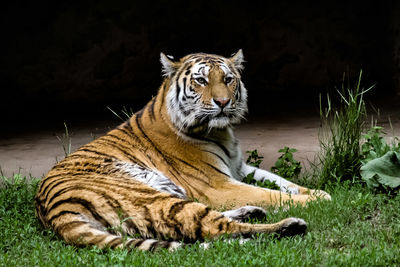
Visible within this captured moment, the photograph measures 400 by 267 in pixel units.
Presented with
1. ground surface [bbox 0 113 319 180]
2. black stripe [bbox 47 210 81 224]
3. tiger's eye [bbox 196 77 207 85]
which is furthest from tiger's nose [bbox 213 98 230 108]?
black stripe [bbox 47 210 81 224]

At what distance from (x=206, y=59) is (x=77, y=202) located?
183 cm

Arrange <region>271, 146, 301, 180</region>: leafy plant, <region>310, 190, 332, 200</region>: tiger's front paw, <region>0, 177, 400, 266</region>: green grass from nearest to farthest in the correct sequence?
<region>0, 177, 400, 266</region>: green grass
<region>310, 190, 332, 200</region>: tiger's front paw
<region>271, 146, 301, 180</region>: leafy plant

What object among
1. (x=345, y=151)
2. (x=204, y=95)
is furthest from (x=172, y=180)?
(x=345, y=151)

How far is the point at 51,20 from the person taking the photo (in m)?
9.78

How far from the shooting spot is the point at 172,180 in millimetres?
4703

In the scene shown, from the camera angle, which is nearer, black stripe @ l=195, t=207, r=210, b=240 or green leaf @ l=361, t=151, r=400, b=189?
black stripe @ l=195, t=207, r=210, b=240

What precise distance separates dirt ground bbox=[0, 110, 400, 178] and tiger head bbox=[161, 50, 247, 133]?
1313 mm

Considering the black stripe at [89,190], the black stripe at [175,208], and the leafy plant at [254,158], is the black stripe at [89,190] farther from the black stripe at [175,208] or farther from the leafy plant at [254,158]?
the leafy plant at [254,158]

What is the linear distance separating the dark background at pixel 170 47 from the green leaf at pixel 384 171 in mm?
4552

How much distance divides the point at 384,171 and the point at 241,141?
106 inches

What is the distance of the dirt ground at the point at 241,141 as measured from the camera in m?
6.23

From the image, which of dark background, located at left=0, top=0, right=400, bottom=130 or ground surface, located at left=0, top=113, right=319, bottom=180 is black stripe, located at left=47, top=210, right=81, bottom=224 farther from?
dark background, located at left=0, top=0, right=400, bottom=130

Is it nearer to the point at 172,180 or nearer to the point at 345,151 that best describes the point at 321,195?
the point at 345,151

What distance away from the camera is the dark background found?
9.66 m
